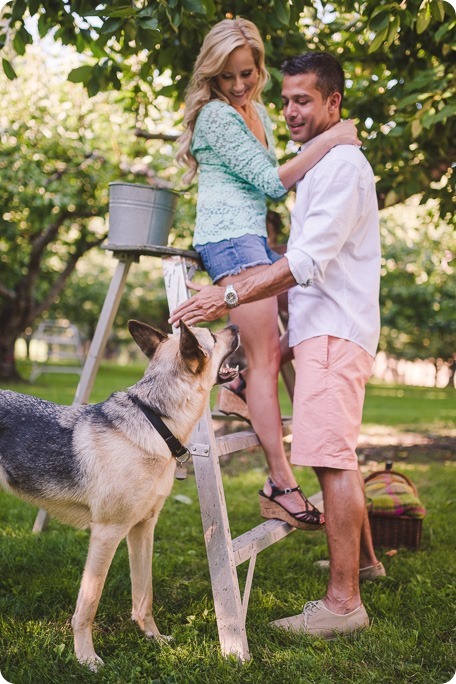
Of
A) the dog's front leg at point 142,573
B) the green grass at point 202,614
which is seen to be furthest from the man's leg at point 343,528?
the dog's front leg at point 142,573

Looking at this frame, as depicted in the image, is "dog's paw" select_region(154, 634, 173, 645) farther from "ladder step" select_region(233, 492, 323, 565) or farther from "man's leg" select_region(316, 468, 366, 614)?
"man's leg" select_region(316, 468, 366, 614)

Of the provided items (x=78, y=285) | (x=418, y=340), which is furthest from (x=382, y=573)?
(x=418, y=340)

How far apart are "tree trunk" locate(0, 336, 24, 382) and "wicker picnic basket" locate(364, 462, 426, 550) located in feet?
52.5

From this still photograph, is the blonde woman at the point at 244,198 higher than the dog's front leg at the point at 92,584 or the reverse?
higher

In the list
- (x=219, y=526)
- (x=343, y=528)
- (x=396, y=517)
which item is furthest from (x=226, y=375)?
(x=396, y=517)

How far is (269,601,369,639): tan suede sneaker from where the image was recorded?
139 inches

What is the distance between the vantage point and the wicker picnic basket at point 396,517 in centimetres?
502

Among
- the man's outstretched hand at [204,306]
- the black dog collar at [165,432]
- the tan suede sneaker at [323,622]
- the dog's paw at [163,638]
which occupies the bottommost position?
the dog's paw at [163,638]

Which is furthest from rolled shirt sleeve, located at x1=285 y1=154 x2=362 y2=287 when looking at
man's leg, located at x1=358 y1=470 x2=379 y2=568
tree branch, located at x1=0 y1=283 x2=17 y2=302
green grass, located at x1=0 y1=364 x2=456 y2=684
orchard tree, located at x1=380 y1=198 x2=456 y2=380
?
tree branch, located at x1=0 y1=283 x2=17 y2=302

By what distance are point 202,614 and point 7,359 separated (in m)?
17.2

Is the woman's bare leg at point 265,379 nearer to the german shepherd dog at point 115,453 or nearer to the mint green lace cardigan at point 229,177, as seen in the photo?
the german shepherd dog at point 115,453

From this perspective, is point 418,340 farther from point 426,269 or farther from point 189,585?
point 189,585

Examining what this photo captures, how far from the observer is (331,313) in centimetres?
356

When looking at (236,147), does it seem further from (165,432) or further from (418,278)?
(418,278)
